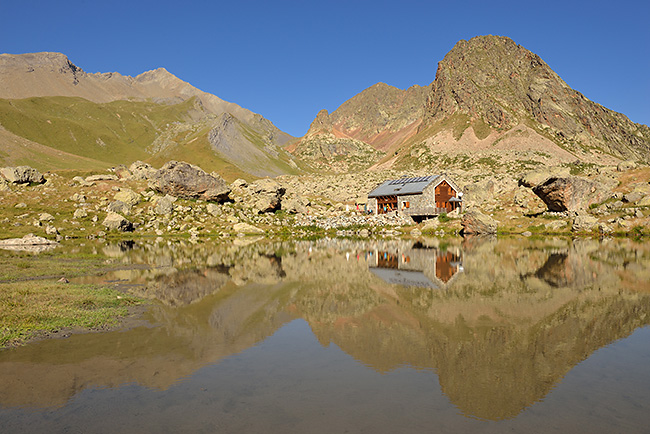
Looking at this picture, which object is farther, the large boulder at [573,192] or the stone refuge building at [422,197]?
the stone refuge building at [422,197]

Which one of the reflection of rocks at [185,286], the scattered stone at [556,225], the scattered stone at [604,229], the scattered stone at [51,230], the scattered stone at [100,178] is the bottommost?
the reflection of rocks at [185,286]

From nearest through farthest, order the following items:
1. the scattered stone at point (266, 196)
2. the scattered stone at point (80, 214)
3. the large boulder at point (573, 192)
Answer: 1. the scattered stone at point (80, 214)
2. the large boulder at point (573, 192)
3. the scattered stone at point (266, 196)

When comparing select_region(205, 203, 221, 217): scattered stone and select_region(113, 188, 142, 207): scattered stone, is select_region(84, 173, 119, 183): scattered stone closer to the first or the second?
select_region(113, 188, 142, 207): scattered stone

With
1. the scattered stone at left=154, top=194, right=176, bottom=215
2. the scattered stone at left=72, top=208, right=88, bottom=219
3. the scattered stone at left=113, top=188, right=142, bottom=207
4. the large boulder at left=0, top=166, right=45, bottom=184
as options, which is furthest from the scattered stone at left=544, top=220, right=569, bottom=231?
the large boulder at left=0, top=166, right=45, bottom=184

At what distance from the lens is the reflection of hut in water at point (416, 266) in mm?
25312

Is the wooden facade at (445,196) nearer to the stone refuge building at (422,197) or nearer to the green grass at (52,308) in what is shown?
the stone refuge building at (422,197)

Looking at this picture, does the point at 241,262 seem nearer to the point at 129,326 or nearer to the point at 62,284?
the point at 62,284

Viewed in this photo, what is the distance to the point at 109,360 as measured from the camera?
12.0m

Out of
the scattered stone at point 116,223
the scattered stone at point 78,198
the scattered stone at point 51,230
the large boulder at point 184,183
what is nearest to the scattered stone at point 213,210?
the large boulder at point 184,183

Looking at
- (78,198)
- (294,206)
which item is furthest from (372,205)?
(78,198)

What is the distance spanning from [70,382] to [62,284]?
13171 mm

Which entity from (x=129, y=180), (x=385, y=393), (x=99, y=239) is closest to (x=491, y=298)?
(x=385, y=393)

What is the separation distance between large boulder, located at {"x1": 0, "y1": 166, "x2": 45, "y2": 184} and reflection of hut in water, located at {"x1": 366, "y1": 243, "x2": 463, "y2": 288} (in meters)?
67.7

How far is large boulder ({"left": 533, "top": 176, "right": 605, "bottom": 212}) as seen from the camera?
6378 centimetres
